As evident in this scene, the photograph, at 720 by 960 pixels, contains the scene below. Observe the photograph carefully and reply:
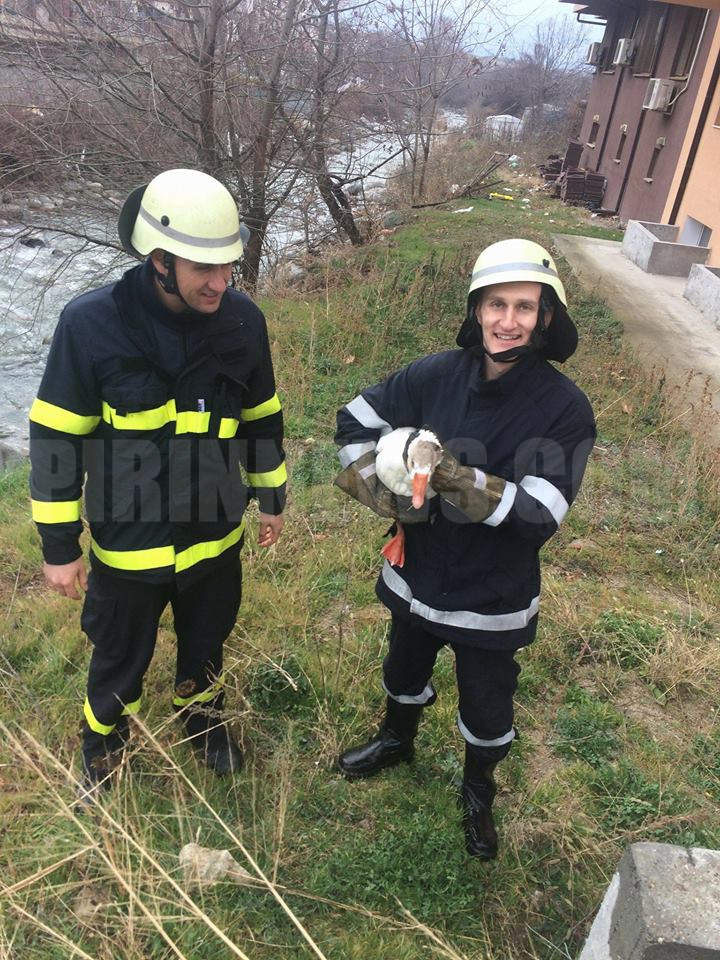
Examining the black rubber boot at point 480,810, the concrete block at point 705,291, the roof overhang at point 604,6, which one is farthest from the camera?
the roof overhang at point 604,6

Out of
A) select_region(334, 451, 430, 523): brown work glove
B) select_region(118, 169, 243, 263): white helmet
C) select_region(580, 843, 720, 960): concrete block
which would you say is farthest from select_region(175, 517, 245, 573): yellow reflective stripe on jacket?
select_region(580, 843, 720, 960): concrete block

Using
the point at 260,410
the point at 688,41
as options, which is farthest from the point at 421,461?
the point at 688,41

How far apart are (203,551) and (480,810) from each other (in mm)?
1241

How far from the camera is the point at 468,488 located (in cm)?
171

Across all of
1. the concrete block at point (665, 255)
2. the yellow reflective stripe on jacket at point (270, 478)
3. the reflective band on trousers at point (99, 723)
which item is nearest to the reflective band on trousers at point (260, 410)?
the yellow reflective stripe on jacket at point (270, 478)

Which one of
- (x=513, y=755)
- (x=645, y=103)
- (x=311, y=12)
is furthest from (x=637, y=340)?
(x=645, y=103)

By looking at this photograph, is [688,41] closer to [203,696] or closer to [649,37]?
[649,37]

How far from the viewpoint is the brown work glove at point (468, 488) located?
1.71 metres

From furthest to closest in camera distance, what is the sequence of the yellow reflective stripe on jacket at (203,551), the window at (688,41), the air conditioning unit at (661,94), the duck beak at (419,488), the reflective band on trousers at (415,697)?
the window at (688,41)
the air conditioning unit at (661,94)
the reflective band on trousers at (415,697)
the yellow reflective stripe on jacket at (203,551)
the duck beak at (419,488)

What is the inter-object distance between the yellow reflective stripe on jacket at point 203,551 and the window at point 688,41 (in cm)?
1313

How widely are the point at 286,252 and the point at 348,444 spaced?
29.0 feet

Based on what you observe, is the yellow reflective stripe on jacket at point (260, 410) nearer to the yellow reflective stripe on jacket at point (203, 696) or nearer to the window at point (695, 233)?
the yellow reflective stripe on jacket at point (203, 696)

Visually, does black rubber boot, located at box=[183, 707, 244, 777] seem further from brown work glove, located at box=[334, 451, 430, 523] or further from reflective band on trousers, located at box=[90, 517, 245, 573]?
brown work glove, located at box=[334, 451, 430, 523]

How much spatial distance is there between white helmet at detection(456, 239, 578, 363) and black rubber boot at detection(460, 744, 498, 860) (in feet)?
4.21
